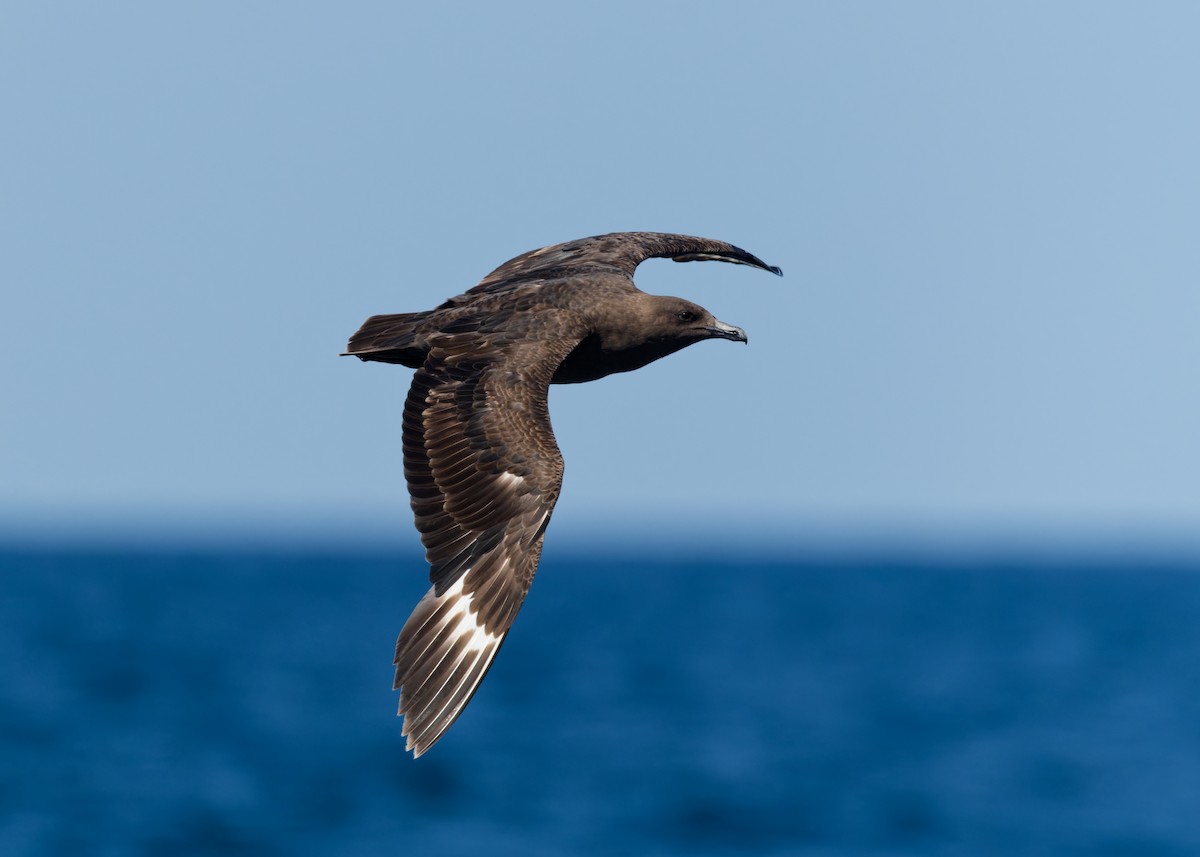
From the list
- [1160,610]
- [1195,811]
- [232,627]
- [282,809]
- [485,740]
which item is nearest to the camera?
[282,809]

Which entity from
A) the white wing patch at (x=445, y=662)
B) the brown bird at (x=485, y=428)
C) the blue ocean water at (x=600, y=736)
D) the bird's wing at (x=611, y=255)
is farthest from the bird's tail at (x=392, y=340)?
the blue ocean water at (x=600, y=736)

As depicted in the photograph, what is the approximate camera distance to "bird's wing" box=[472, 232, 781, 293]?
14.5 metres

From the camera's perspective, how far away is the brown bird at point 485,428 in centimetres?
1167

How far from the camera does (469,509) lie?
12.0 meters

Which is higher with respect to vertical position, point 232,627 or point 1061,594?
point 1061,594

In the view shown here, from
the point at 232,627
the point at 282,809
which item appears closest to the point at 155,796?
the point at 282,809

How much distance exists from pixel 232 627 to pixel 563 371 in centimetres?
6304

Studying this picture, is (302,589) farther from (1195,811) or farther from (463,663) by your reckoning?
(463,663)

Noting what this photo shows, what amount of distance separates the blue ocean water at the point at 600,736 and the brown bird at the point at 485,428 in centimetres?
1968

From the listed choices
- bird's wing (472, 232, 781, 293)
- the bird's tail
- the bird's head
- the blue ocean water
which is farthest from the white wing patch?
the blue ocean water

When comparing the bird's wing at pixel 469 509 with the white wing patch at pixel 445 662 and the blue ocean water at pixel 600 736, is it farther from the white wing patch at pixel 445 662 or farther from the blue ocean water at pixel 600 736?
the blue ocean water at pixel 600 736

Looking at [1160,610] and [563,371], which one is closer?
[563,371]

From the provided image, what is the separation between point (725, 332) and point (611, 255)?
1.61 m

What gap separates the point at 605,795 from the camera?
38375mm
